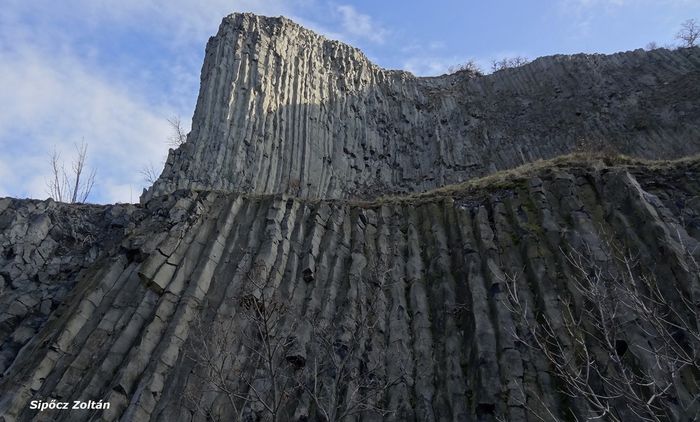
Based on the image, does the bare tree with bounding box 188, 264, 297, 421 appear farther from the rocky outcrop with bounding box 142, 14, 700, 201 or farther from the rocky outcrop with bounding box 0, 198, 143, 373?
the rocky outcrop with bounding box 142, 14, 700, 201

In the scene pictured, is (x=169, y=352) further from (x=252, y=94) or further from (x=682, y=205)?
(x=252, y=94)

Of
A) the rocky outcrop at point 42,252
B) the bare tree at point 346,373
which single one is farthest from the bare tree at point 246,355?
the rocky outcrop at point 42,252

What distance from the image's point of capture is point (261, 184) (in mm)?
26203

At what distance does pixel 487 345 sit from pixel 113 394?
24.3 ft

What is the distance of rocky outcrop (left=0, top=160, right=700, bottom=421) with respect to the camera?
10.5m

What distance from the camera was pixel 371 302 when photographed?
42.3 feet

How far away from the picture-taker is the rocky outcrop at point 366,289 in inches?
412

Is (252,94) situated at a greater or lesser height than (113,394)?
greater

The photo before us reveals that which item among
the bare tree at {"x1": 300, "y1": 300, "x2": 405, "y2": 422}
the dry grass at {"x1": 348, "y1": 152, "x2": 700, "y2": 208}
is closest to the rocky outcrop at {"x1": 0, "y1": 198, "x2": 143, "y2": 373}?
the bare tree at {"x1": 300, "y1": 300, "x2": 405, "y2": 422}

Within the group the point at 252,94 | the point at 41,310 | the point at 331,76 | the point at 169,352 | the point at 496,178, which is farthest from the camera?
the point at 331,76

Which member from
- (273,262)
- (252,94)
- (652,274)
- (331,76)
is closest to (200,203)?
(273,262)

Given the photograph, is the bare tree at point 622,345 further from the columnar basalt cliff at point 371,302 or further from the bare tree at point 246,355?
the bare tree at point 246,355

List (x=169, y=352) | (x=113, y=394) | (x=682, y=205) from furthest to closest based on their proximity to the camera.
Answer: (x=682, y=205), (x=169, y=352), (x=113, y=394)

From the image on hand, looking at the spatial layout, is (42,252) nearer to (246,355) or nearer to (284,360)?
(246,355)
